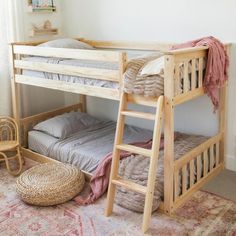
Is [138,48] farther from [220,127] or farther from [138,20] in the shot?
[220,127]

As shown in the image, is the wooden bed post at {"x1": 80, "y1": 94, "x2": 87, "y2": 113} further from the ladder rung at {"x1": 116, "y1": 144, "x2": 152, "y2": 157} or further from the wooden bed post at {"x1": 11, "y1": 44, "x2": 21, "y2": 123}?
the ladder rung at {"x1": 116, "y1": 144, "x2": 152, "y2": 157}

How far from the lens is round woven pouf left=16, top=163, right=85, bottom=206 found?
106 inches

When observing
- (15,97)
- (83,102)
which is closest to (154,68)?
(15,97)

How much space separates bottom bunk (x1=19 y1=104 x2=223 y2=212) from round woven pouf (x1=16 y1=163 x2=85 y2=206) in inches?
8.7

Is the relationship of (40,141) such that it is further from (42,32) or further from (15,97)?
(42,32)

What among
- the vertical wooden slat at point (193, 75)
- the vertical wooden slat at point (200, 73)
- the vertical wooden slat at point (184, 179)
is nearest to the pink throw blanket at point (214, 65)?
the vertical wooden slat at point (200, 73)

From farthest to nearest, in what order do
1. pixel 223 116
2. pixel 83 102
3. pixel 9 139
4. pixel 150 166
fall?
1. pixel 83 102
2. pixel 9 139
3. pixel 223 116
4. pixel 150 166

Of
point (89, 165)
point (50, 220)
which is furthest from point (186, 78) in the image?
point (50, 220)

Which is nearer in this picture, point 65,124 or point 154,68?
point 154,68

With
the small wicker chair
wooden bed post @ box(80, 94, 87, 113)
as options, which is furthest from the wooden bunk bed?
wooden bed post @ box(80, 94, 87, 113)

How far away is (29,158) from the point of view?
369cm

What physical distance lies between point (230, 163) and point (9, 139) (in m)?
2.29

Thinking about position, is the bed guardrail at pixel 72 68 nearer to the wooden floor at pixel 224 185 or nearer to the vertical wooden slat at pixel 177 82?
the vertical wooden slat at pixel 177 82

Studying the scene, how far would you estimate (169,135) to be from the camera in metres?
2.46
